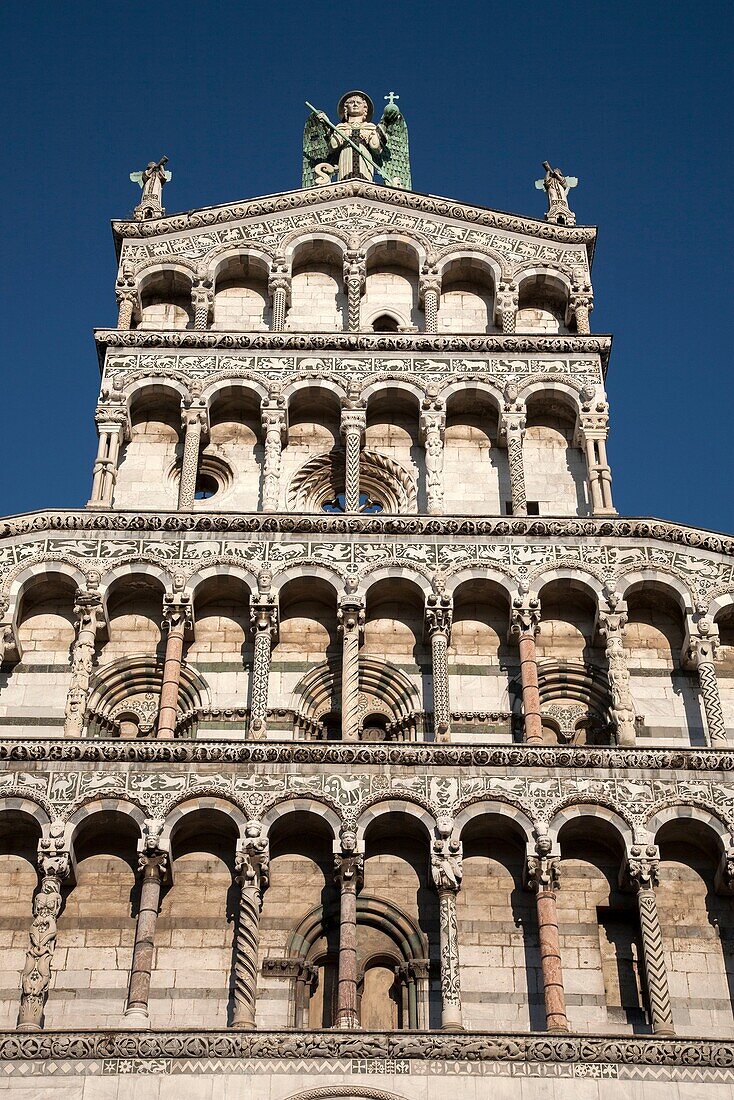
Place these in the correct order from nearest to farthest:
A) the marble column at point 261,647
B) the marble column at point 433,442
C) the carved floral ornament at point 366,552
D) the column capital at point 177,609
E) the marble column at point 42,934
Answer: the marble column at point 42,934 → the marble column at point 261,647 → the column capital at point 177,609 → the carved floral ornament at point 366,552 → the marble column at point 433,442

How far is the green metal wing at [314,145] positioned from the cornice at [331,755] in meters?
13.7

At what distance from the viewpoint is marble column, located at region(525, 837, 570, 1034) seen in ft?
59.5

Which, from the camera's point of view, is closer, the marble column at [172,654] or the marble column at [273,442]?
the marble column at [172,654]

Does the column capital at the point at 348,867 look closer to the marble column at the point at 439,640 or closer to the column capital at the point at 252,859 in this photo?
the column capital at the point at 252,859

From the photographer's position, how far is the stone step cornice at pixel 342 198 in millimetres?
27125

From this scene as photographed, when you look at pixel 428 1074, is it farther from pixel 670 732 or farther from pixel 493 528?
pixel 493 528

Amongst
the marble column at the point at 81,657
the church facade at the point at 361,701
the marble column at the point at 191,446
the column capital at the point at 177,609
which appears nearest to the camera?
the church facade at the point at 361,701

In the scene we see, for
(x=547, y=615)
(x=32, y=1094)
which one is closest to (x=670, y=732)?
(x=547, y=615)

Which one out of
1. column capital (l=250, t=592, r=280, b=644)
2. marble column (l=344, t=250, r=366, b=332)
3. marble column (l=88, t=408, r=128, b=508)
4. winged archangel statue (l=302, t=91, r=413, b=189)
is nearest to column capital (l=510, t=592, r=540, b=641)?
column capital (l=250, t=592, r=280, b=644)

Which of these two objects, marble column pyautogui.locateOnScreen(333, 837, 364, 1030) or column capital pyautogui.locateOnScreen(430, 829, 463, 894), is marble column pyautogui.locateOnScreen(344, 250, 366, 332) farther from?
marble column pyautogui.locateOnScreen(333, 837, 364, 1030)

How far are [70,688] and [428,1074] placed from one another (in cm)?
655

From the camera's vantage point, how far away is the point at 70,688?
20.8m

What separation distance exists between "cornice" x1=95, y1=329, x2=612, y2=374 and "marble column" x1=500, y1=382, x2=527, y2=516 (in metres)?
0.89

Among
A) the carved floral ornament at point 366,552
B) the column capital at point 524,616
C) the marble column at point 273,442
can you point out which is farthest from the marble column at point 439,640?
the marble column at point 273,442
